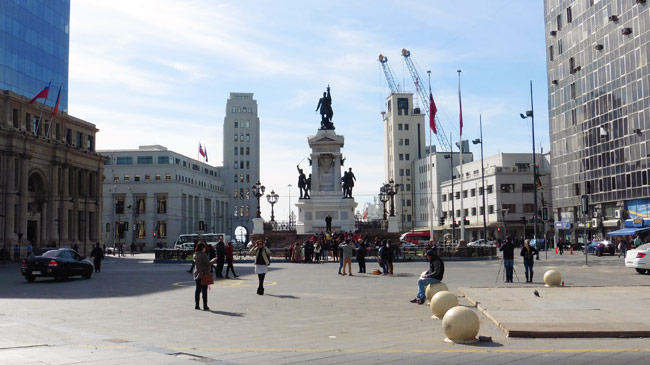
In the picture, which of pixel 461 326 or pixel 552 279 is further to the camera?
pixel 552 279

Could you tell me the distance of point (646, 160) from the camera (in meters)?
60.1

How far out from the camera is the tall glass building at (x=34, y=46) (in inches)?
2537

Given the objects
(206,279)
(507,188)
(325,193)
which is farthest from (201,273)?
(507,188)

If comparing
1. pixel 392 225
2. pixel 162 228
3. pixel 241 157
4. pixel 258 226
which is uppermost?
pixel 241 157

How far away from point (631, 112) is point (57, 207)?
58561mm

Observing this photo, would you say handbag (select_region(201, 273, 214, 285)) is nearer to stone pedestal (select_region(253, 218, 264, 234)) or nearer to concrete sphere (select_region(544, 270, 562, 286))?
concrete sphere (select_region(544, 270, 562, 286))

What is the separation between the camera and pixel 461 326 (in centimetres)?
1131

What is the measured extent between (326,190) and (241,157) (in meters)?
86.1

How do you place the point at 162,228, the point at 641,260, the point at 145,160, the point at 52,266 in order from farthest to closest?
1. the point at 145,160
2. the point at 162,228
3. the point at 641,260
4. the point at 52,266

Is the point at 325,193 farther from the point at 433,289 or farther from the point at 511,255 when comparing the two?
the point at 433,289

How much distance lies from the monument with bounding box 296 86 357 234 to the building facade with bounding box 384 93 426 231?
69.4 metres

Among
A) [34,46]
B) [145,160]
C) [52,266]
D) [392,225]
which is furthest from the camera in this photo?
[145,160]

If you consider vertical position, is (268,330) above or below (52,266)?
below

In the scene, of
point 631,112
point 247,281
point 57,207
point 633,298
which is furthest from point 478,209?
point 633,298
